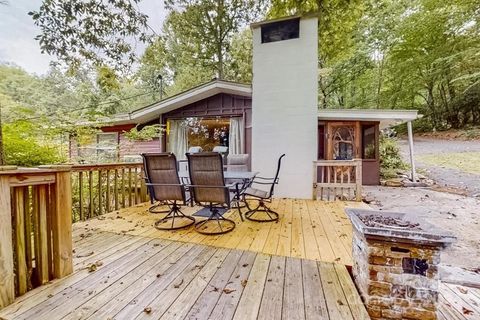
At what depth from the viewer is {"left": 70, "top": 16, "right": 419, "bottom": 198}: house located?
5.52 m

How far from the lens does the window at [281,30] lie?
550 centimetres

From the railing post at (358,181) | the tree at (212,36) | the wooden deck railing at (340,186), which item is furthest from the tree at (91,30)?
the tree at (212,36)

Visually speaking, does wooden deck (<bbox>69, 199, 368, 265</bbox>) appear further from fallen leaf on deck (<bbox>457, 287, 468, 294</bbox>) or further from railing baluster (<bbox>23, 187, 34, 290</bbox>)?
railing baluster (<bbox>23, 187, 34, 290</bbox>)

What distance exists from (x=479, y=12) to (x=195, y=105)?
45.9ft

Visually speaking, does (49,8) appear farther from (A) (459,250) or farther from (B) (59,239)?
(A) (459,250)

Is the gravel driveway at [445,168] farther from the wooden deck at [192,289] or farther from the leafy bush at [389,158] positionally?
the wooden deck at [192,289]

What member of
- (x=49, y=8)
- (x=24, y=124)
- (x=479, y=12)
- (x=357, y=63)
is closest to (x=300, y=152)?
(x=49, y=8)

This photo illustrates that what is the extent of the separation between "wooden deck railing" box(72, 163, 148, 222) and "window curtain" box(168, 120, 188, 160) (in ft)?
9.25

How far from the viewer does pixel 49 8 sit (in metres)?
3.50

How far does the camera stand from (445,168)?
33.6ft

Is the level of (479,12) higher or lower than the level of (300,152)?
higher

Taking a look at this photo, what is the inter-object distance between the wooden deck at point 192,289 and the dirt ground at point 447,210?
5.48 feet

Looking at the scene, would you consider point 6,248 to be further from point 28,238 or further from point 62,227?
point 62,227

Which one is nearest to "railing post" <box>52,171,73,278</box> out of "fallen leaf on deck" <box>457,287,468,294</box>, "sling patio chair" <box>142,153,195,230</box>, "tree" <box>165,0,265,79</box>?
"sling patio chair" <box>142,153,195,230</box>
